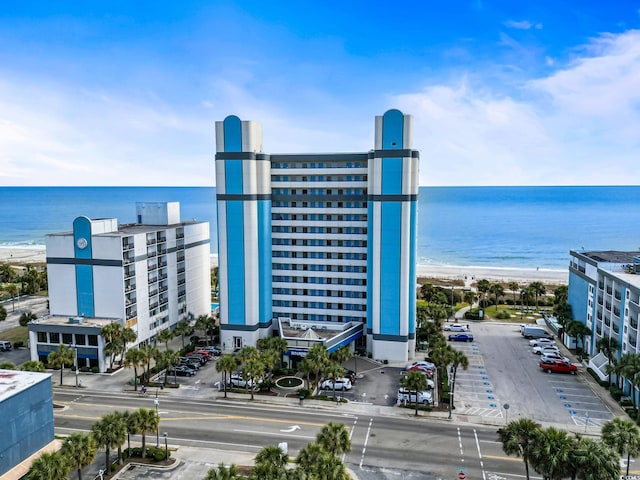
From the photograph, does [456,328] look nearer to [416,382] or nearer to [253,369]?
[416,382]

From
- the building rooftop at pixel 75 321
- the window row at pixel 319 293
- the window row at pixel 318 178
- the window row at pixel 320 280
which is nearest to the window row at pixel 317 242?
the window row at pixel 320 280

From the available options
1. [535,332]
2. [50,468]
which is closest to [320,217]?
[535,332]

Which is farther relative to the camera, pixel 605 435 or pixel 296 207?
pixel 296 207

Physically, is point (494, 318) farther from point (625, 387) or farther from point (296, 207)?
point (296, 207)

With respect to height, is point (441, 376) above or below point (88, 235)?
below

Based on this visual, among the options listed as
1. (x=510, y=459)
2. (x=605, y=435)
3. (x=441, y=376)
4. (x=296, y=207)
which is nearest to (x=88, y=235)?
(x=296, y=207)

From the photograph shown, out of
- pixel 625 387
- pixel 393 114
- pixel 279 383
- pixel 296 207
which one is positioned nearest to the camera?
pixel 625 387
